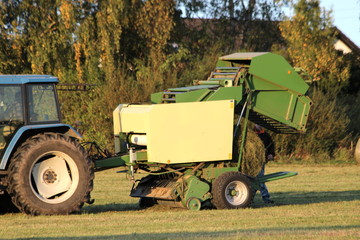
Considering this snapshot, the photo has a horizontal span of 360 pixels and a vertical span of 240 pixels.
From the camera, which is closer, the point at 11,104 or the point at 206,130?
the point at 11,104

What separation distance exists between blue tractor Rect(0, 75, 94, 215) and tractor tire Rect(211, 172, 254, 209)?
2.14 m

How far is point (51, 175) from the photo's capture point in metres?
10.9

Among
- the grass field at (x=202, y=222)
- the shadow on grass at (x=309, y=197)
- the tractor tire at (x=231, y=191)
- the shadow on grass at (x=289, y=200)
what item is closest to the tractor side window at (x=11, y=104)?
the grass field at (x=202, y=222)

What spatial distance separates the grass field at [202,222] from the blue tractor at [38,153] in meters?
0.33

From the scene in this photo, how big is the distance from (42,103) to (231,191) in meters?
3.50

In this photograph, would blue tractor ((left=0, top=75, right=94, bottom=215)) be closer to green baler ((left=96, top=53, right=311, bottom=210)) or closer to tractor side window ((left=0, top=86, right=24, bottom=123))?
tractor side window ((left=0, top=86, right=24, bottom=123))

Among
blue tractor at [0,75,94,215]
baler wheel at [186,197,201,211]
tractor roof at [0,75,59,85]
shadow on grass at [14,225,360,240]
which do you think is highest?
tractor roof at [0,75,59,85]

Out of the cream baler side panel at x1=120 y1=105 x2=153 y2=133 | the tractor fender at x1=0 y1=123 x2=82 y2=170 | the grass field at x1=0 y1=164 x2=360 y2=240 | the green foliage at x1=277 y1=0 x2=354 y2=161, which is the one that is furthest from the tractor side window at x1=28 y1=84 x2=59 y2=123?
the green foliage at x1=277 y1=0 x2=354 y2=161

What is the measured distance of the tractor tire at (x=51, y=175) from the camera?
10430mm

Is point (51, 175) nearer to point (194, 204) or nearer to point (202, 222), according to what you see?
point (194, 204)

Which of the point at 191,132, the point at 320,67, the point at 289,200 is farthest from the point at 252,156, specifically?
the point at 320,67

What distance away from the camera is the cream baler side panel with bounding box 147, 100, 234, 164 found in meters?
11.3

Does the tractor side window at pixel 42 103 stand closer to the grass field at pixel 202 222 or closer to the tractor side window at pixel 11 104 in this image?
the tractor side window at pixel 11 104

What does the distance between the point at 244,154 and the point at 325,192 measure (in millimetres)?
4078
